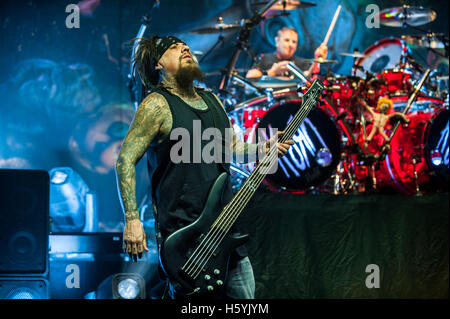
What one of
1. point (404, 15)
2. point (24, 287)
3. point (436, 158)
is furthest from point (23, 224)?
point (404, 15)

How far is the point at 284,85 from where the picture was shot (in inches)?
248

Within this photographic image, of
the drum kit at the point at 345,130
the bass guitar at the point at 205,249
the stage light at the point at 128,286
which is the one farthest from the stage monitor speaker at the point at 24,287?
the drum kit at the point at 345,130

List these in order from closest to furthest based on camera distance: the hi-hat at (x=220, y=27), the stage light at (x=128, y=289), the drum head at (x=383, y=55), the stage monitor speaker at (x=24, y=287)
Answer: the stage monitor speaker at (x=24, y=287) < the stage light at (x=128, y=289) < the hi-hat at (x=220, y=27) < the drum head at (x=383, y=55)

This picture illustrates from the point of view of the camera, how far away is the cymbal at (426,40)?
7281mm

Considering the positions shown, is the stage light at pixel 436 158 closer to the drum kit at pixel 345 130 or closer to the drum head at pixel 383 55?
the drum kit at pixel 345 130

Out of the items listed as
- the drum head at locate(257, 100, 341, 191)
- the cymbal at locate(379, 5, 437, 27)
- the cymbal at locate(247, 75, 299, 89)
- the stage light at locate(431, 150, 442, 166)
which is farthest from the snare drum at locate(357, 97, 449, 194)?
the cymbal at locate(379, 5, 437, 27)

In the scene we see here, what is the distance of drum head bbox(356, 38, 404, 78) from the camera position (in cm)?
771

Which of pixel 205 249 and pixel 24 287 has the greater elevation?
pixel 205 249

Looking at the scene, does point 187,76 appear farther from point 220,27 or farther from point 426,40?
point 426,40

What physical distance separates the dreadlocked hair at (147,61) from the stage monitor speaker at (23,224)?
1.55 meters

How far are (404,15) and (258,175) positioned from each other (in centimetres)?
458

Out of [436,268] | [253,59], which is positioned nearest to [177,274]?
[436,268]

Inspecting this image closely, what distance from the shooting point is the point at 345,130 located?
613 cm

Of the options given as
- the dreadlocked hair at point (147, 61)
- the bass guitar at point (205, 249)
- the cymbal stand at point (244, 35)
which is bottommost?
the bass guitar at point (205, 249)
